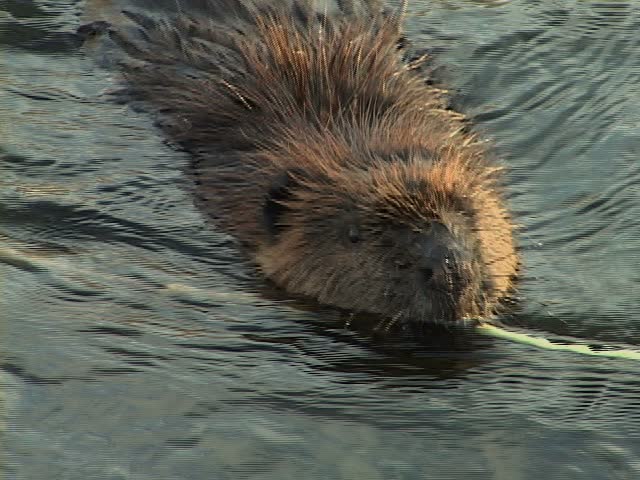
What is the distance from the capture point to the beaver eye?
5.33 meters

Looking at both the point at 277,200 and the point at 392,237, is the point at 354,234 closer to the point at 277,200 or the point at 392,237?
the point at 392,237

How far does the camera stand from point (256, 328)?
520 cm

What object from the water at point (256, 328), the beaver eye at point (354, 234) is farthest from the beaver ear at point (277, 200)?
the beaver eye at point (354, 234)

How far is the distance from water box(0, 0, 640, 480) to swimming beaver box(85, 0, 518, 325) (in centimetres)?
14

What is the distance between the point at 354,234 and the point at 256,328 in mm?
505

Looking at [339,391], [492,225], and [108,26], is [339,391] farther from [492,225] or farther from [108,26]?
[108,26]

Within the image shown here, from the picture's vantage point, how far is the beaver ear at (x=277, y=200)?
571 centimetres

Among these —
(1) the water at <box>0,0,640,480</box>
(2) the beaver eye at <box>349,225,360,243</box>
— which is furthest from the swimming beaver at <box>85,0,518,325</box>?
(1) the water at <box>0,0,640,480</box>

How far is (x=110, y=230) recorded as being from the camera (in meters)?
6.03

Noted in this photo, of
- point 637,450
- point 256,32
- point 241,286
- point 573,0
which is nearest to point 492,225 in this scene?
point 241,286

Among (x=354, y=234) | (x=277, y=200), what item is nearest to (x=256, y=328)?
(x=354, y=234)

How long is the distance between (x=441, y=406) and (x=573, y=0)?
464cm

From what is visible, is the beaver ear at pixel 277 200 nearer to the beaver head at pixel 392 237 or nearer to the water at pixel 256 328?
the beaver head at pixel 392 237

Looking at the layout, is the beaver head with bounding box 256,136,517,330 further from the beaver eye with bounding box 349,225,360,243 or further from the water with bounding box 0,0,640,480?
the water with bounding box 0,0,640,480
